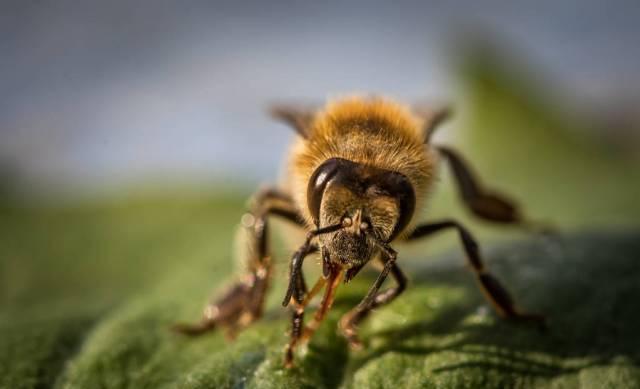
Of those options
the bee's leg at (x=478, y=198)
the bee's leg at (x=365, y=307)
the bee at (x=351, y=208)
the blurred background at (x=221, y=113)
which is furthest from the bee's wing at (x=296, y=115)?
the bee's leg at (x=365, y=307)

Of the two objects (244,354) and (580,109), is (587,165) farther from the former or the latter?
(244,354)

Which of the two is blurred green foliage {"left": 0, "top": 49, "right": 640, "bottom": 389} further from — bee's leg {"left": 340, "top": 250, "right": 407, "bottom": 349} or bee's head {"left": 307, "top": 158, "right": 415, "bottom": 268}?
bee's head {"left": 307, "top": 158, "right": 415, "bottom": 268}

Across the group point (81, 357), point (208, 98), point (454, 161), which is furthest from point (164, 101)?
point (81, 357)

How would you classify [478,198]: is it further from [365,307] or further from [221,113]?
[221,113]

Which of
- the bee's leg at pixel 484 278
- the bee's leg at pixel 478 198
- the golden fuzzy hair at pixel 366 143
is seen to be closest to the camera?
the golden fuzzy hair at pixel 366 143

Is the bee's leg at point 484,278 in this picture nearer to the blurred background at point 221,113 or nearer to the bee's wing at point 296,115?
the bee's wing at point 296,115

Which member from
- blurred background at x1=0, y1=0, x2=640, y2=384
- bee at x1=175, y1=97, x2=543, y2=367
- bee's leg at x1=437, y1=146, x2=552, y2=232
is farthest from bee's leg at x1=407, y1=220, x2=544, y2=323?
blurred background at x1=0, y1=0, x2=640, y2=384
